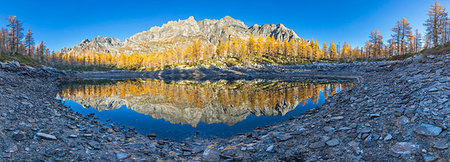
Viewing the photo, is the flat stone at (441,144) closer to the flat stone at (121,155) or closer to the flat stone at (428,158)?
the flat stone at (428,158)

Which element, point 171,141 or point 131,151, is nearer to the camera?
point 131,151

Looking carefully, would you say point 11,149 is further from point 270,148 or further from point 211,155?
point 270,148

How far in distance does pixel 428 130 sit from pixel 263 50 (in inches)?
5075

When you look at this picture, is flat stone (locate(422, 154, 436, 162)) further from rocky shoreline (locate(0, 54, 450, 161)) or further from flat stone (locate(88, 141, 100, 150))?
flat stone (locate(88, 141, 100, 150))

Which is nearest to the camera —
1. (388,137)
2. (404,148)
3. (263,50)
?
(404,148)

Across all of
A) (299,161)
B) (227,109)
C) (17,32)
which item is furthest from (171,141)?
(17,32)

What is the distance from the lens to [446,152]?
448cm

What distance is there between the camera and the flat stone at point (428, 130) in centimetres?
Answer: 525

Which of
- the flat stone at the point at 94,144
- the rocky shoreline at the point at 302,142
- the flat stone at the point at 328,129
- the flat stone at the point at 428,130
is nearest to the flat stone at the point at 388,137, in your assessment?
the rocky shoreline at the point at 302,142

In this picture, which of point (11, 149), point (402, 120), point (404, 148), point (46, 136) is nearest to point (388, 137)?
point (404, 148)

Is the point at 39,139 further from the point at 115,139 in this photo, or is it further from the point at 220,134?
the point at 220,134

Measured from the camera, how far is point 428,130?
215 inches

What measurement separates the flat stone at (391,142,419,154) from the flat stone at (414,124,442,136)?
2.25ft

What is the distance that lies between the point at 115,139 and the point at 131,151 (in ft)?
6.66
